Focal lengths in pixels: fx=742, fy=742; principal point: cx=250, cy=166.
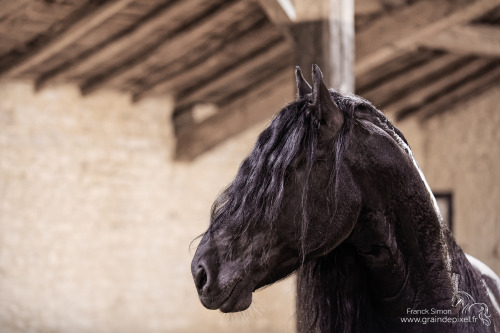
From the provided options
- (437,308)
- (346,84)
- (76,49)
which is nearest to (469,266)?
(437,308)

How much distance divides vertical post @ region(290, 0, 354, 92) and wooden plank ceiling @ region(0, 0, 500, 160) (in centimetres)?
23

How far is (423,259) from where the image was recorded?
4.22ft

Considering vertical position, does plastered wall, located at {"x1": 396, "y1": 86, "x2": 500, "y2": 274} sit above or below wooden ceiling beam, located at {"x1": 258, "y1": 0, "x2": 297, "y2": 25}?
below

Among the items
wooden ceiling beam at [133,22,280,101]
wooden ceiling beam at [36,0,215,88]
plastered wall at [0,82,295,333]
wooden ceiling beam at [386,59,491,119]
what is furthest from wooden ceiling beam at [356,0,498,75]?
wooden ceiling beam at [386,59,491,119]

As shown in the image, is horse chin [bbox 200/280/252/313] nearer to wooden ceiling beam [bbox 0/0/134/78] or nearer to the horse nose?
the horse nose

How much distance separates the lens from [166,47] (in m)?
6.05

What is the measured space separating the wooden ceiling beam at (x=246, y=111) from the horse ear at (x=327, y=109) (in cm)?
521

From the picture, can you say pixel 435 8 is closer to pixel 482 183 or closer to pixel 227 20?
pixel 227 20

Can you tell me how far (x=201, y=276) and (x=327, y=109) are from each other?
0.35 meters

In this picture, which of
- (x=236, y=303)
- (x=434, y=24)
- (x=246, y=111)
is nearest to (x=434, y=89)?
(x=246, y=111)

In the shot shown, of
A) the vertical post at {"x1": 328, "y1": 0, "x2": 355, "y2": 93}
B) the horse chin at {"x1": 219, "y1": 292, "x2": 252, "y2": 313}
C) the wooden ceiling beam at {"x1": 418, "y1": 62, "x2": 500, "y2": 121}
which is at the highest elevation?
the horse chin at {"x1": 219, "y1": 292, "x2": 252, "y2": 313}

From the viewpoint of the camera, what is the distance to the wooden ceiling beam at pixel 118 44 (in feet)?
17.7

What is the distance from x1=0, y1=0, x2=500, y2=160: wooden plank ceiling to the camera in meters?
5.20

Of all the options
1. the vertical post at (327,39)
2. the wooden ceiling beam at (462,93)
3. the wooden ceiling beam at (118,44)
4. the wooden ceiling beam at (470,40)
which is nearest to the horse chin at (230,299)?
the vertical post at (327,39)
